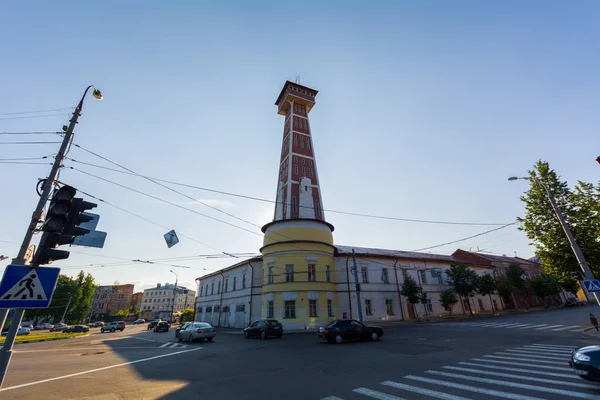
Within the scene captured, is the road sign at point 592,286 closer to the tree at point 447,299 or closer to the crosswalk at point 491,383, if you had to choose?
the crosswalk at point 491,383

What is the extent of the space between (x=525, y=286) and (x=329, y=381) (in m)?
55.1

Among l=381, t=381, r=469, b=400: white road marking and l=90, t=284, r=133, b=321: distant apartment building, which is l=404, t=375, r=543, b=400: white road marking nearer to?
l=381, t=381, r=469, b=400: white road marking

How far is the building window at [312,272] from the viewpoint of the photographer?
29391mm

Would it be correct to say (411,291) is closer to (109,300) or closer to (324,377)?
(324,377)

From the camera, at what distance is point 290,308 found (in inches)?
1102

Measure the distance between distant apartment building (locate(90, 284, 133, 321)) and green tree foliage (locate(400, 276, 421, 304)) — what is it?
101 metres

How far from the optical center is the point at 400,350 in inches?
492

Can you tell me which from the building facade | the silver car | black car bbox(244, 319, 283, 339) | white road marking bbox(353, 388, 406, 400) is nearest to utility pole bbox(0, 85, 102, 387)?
white road marking bbox(353, 388, 406, 400)

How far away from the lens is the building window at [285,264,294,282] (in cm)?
2890

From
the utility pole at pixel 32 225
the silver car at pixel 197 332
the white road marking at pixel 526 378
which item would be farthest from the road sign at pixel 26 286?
the silver car at pixel 197 332

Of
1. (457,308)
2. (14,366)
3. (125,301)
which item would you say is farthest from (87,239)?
(125,301)

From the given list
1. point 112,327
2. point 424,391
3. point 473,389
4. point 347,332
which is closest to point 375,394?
point 424,391

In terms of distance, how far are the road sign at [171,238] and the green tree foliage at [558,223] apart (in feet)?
70.5

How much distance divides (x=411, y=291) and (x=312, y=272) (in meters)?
14.3
